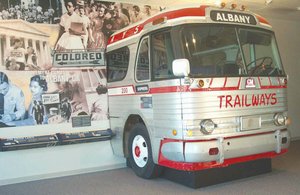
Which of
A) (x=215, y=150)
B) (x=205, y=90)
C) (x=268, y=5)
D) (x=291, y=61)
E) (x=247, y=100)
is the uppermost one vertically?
(x=268, y=5)

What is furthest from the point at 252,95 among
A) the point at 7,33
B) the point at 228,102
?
the point at 7,33

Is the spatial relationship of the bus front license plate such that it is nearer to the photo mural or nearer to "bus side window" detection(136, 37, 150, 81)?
"bus side window" detection(136, 37, 150, 81)

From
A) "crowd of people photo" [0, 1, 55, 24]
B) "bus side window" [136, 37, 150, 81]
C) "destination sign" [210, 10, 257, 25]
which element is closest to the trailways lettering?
"destination sign" [210, 10, 257, 25]

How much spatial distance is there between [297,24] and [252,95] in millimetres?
4967

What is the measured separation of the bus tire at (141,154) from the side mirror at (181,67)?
1268 millimetres

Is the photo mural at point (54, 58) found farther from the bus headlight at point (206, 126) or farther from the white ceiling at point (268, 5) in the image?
the bus headlight at point (206, 126)

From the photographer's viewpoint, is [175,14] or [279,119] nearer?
[175,14]

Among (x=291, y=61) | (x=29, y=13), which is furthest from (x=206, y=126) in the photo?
(x=291, y=61)

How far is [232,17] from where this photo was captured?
14.7 feet

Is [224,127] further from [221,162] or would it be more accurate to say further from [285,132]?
[285,132]

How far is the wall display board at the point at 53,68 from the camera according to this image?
17.3 ft

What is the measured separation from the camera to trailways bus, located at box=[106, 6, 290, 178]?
4062 millimetres

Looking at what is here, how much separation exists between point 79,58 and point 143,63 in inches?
58.3

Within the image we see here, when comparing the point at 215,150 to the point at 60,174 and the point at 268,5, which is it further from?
the point at 268,5
